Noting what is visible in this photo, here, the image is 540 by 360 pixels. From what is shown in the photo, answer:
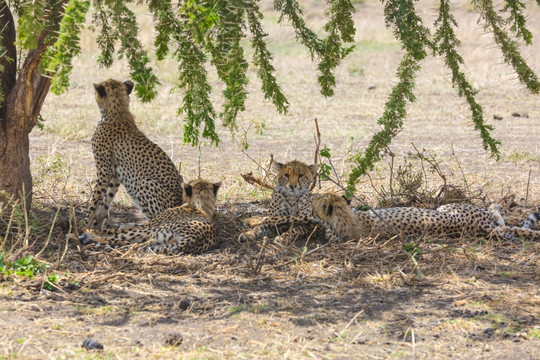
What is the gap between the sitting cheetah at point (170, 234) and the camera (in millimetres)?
5664

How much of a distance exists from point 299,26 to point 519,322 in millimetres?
2295

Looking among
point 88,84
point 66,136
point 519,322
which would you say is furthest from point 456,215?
point 88,84

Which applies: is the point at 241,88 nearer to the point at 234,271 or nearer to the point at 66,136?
the point at 234,271

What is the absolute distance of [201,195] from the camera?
245 inches

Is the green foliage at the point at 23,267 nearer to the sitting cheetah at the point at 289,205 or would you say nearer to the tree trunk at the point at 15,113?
the tree trunk at the point at 15,113

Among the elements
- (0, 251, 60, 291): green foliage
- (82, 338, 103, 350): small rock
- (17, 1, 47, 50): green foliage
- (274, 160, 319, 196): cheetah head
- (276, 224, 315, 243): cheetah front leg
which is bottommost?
(82, 338, 103, 350): small rock

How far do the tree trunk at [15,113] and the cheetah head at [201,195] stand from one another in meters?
1.26

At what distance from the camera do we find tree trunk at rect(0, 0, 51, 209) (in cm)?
586

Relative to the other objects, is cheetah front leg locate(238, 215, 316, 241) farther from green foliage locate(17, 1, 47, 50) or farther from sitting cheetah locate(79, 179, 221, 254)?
green foliage locate(17, 1, 47, 50)

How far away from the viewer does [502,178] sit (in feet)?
28.0

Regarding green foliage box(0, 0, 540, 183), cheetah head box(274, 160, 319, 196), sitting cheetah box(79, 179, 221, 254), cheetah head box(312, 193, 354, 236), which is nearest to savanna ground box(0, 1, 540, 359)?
sitting cheetah box(79, 179, 221, 254)

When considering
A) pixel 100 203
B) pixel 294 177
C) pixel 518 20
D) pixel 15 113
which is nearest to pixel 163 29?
pixel 15 113

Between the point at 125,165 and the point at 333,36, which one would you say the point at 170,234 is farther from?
the point at 333,36

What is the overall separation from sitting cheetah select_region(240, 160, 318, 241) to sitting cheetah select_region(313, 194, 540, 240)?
155 mm
